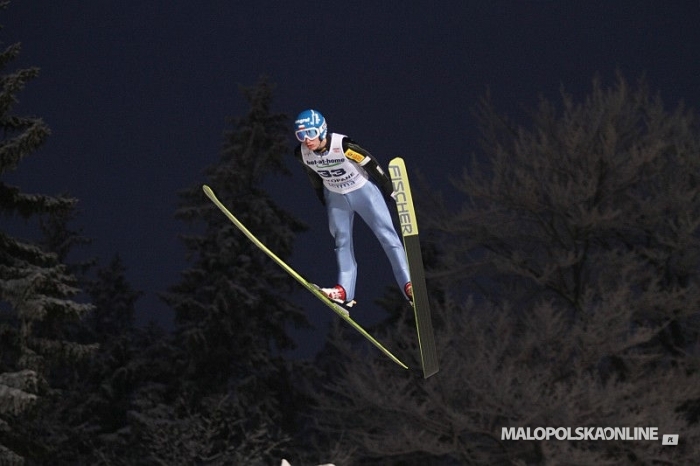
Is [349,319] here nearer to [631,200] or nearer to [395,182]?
[395,182]

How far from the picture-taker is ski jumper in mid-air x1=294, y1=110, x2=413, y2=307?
245 inches

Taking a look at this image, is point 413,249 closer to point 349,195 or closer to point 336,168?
point 349,195

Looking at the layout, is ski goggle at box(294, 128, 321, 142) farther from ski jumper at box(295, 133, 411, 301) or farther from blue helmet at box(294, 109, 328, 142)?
ski jumper at box(295, 133, 411, 301)

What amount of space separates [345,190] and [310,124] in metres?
0.70

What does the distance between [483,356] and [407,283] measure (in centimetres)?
925

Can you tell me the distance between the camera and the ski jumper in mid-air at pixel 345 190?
622cm

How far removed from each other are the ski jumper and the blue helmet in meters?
0.21

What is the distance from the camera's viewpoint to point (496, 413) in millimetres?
15328

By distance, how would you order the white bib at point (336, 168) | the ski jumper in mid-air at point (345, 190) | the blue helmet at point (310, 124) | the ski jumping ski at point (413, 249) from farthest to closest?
the ski jumping ski at point (413, 249)
the white bib at point (336, 168)
the ski jumper in mid-air at point (345, 190)
the blue helmet at point (310, 124)

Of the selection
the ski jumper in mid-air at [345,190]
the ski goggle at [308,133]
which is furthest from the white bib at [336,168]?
the ski goggle at [308,133]

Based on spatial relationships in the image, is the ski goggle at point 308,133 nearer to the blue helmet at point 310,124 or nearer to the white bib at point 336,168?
the blue helmet at point 310,124

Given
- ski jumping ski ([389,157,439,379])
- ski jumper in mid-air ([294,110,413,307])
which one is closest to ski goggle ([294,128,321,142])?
ski jumper in mid-air ([294,110,413,307])

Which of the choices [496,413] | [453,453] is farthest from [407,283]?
[453,453]

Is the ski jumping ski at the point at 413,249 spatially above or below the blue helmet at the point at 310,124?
below
